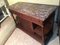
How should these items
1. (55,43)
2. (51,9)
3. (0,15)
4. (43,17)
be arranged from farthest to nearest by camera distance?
(0,15)
(55,43)
(51,9)
(43,17)

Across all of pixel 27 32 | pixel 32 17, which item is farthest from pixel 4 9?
pixel 32 17

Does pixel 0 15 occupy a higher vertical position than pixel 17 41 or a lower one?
higher

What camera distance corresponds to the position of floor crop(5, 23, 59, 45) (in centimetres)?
164

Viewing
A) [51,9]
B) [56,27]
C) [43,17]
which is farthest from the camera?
[56,27]

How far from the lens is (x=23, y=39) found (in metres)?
1.78

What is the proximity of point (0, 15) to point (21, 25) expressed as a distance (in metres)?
0.84

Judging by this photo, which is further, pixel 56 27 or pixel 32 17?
pixel 56 27

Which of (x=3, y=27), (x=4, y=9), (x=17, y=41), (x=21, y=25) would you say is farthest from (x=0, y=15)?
(x=17, y=41)

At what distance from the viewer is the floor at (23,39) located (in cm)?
164

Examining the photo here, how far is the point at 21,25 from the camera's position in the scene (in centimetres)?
199

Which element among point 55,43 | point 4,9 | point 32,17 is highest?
point 32,17

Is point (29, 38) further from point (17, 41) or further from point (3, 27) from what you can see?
point (3, 27)

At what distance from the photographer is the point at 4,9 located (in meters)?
2.54

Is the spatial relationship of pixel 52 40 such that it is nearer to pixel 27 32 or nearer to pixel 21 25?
pixel 27 32
